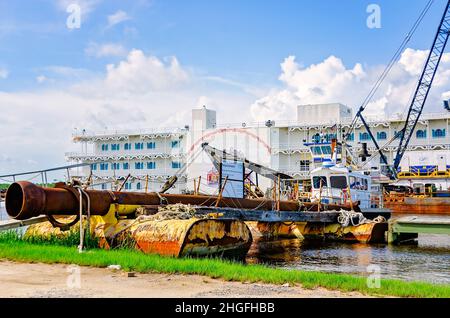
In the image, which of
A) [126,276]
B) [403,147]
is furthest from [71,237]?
[403,147]

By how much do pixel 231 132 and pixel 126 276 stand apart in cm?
5959

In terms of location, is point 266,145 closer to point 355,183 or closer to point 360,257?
point 355,183

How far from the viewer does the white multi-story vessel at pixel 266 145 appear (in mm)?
62969

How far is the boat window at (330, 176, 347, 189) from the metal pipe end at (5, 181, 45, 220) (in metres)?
22.3

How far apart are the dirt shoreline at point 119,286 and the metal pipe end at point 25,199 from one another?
281cm

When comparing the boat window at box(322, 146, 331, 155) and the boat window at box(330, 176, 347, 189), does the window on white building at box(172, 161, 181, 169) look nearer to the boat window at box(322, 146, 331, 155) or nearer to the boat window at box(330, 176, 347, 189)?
the boat window at box(322, 146, 331, 155)

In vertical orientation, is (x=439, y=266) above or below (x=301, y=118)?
below

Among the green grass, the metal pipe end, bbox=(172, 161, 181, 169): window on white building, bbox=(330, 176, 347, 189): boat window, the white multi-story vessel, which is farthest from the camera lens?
bbox=(172, 161, 181, 169): window on white building

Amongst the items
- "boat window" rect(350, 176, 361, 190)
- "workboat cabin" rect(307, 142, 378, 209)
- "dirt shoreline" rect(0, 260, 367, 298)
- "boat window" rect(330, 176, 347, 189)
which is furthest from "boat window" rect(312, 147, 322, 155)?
"dirt shoreline" rect(0, 260, 367, 298)

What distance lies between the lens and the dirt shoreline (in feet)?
29.6

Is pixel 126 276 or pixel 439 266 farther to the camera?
pixel 439 266

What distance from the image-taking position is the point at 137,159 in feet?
250
